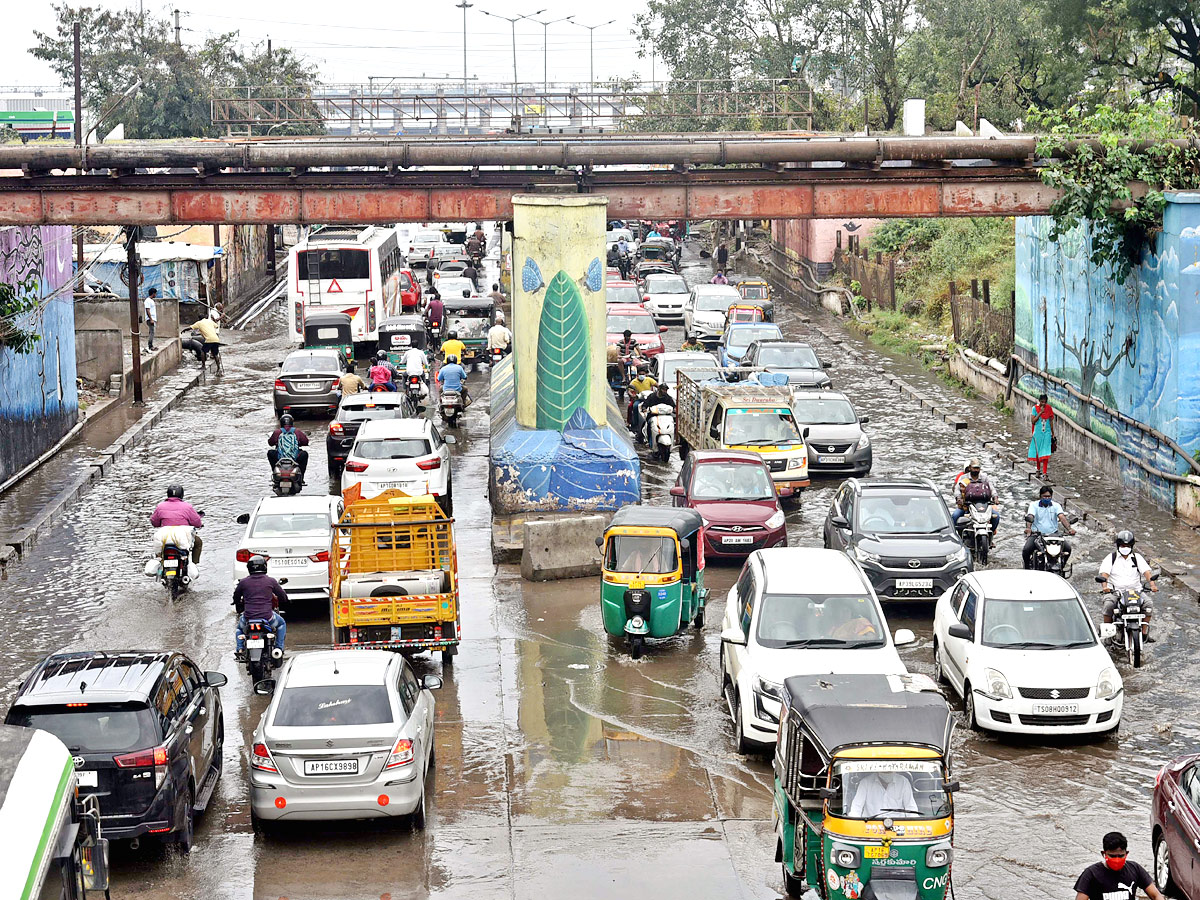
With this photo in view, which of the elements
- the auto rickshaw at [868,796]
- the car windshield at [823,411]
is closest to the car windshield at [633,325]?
the car windshield at [823,411]

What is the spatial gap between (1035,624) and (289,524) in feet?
31.4

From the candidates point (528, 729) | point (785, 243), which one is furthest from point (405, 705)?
point (785, 243)

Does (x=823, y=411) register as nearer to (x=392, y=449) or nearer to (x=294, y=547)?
(x=392, y=449)

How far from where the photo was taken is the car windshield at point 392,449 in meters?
24.9

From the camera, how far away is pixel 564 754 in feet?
50.5

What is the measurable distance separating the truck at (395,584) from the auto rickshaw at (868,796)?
6729 millimetres

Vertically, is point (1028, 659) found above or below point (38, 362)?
below

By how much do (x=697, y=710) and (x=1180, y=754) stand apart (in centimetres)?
477

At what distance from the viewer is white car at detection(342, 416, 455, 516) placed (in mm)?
24500

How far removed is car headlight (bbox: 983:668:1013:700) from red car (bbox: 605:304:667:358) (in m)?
23.5

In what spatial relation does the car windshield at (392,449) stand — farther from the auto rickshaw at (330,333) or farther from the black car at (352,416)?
the auto rickshaw at (330,333)

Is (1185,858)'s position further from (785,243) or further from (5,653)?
(785,243)

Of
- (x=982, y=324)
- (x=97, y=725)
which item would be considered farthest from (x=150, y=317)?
(x=97, y=725)

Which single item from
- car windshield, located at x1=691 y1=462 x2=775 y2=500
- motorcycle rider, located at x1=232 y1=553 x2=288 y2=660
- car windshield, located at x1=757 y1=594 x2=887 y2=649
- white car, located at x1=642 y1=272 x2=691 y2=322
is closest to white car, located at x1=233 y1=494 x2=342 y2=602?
motorcycle rider, located at x1=232 y1=553 x2=288 y2=660
